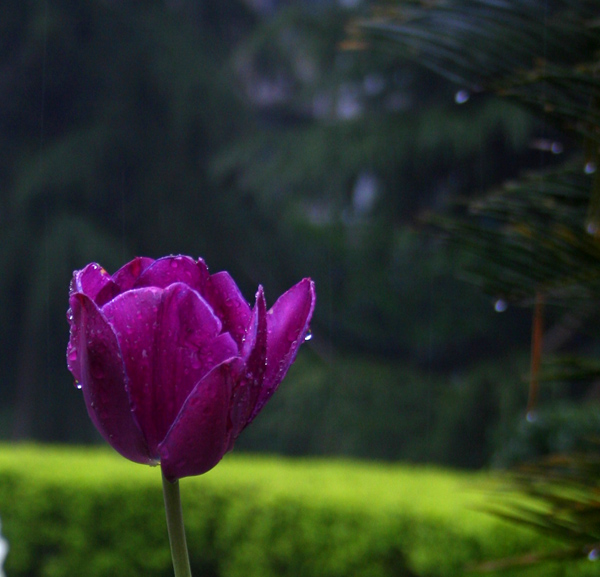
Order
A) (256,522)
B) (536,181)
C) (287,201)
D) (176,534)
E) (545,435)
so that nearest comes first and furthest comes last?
(176,534) < (536,181) < (256,522) < (545,435) < (287,201)

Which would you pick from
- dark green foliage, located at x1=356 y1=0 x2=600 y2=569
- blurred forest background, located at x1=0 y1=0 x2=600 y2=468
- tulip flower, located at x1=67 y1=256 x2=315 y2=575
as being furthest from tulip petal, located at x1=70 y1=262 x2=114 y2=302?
blurred forest background, located at x1=0 y1=0 x2=600 y2=468

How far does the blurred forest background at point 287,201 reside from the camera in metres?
8.04

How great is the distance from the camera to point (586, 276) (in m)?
0.78

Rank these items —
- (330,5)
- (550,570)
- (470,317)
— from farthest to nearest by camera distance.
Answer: (330,5) < (470,317) < (550,570)

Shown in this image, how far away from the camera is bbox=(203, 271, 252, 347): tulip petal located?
0.38m

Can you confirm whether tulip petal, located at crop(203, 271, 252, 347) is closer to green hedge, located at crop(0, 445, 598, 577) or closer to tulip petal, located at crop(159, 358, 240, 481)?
tulip petal, located at crop(159, 358, 240, 481)

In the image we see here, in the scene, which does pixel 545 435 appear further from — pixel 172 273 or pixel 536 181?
pixel 172 273

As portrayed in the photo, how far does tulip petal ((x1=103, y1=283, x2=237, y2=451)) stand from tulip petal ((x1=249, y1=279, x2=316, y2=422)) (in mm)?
31

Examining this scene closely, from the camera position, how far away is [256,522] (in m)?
3.97

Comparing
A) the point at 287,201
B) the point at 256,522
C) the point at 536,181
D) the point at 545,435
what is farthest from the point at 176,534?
the point at 287,201

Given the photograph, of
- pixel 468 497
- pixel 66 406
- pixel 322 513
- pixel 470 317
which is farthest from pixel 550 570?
pixel 66 406

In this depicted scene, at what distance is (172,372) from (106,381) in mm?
26

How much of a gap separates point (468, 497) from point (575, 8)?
10.6 ft

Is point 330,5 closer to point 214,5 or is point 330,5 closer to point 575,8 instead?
point 214,5
